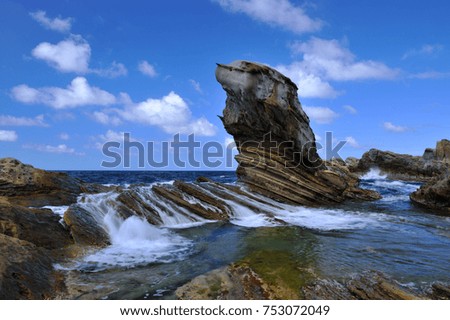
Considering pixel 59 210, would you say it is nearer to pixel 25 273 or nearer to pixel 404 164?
pixel 25 273

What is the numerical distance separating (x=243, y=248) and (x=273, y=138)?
13.0 meters

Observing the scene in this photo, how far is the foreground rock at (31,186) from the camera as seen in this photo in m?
14.1

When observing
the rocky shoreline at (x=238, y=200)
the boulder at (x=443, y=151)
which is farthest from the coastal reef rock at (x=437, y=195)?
the boulder at (x=443, y=151)

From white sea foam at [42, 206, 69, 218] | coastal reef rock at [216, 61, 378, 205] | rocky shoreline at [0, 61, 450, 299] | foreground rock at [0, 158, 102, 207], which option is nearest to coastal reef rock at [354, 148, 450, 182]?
rocky shoreline at [0, 61, 450, 299]

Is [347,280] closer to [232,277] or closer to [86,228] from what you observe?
[232,277]

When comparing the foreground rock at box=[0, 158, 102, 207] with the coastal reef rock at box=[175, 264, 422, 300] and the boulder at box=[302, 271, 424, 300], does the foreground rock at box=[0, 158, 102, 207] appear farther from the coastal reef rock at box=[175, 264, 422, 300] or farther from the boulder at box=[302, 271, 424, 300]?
the boulder at box=[302, 271, 424, 300]

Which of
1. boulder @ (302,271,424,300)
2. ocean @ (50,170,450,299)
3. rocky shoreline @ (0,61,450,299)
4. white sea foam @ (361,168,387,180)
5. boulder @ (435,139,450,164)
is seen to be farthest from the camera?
white sea foam @ (361,168,387,180)

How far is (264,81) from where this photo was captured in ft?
71.1

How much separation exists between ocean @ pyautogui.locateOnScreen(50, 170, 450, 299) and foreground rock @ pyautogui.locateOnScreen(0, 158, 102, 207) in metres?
1.19

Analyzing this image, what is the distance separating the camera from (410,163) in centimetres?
6378

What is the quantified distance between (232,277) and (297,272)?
1734mm

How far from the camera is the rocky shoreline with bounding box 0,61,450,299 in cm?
739

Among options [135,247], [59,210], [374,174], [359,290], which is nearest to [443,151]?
[374,174]
